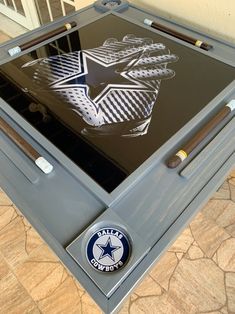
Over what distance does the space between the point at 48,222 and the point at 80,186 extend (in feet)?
0.32

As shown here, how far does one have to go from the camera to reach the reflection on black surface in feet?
2.18

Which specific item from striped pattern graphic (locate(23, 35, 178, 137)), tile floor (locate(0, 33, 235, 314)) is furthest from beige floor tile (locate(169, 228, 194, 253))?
striped pattern graphic (locate(23, 35, 178, 137))

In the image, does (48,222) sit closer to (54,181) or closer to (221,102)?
(54,181)

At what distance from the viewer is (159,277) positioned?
43.8 inches

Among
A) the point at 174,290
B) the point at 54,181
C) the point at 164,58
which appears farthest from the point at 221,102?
the point at 174,290

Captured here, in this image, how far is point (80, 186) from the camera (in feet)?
2.01

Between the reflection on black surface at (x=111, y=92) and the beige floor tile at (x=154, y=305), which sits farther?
the beige floor tile at (x=154, y=305)

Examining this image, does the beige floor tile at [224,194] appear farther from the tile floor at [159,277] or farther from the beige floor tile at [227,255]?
the beige floor tile at [227,255]

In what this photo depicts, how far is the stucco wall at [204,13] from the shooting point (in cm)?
90

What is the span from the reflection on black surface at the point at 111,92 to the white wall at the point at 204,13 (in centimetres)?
16

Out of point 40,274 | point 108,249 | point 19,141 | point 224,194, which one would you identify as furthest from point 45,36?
point 224,194

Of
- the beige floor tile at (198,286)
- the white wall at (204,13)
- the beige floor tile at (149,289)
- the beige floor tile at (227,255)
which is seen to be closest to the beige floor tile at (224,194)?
the beige floor tile at (227,255)

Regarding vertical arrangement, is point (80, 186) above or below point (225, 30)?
below

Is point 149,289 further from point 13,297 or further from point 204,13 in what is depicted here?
point 204,13
